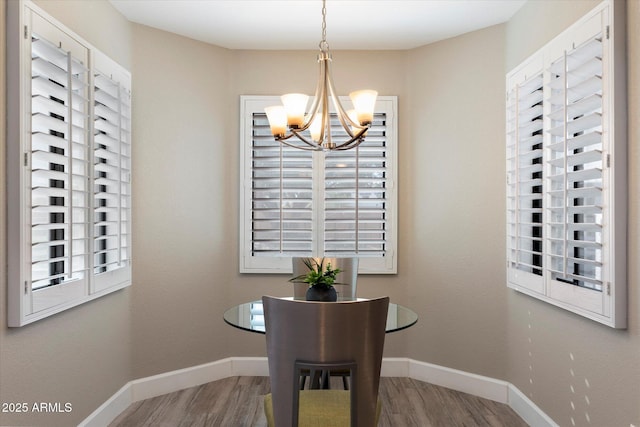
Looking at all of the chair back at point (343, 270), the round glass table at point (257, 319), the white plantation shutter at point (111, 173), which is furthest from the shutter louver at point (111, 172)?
the chair back at point (343, 270)

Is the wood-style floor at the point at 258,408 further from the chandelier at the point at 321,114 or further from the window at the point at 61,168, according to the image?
the chandelier at the point at 321,114

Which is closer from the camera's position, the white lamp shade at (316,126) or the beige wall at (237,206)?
the white lamp shade at (316,126)

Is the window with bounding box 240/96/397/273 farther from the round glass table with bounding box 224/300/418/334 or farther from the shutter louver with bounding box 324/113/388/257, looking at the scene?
the round glass table with bounding box 224/300/418/334

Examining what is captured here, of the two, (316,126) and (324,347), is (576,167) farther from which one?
(324,347)

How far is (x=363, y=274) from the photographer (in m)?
4.27

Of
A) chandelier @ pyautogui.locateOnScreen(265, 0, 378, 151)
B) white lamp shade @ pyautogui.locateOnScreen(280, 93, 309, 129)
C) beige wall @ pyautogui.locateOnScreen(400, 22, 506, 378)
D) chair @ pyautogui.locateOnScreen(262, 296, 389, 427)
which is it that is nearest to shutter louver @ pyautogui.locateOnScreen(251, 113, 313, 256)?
beige wall @ pyautogui.locateOnScreen(400, 22, 506, 378)

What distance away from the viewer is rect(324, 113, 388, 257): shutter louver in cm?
423

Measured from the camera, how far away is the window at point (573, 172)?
2273 millimetres

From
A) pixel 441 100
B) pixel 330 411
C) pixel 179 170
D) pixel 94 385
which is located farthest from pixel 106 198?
pixel 441 100

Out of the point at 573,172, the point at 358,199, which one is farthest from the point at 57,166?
the point at 573,172

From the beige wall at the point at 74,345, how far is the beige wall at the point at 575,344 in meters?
2.65

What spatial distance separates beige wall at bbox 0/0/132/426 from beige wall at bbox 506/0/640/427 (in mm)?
2652

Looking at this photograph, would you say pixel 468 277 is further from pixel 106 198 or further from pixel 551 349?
pixel 106 198

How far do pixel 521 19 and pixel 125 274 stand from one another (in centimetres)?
312
